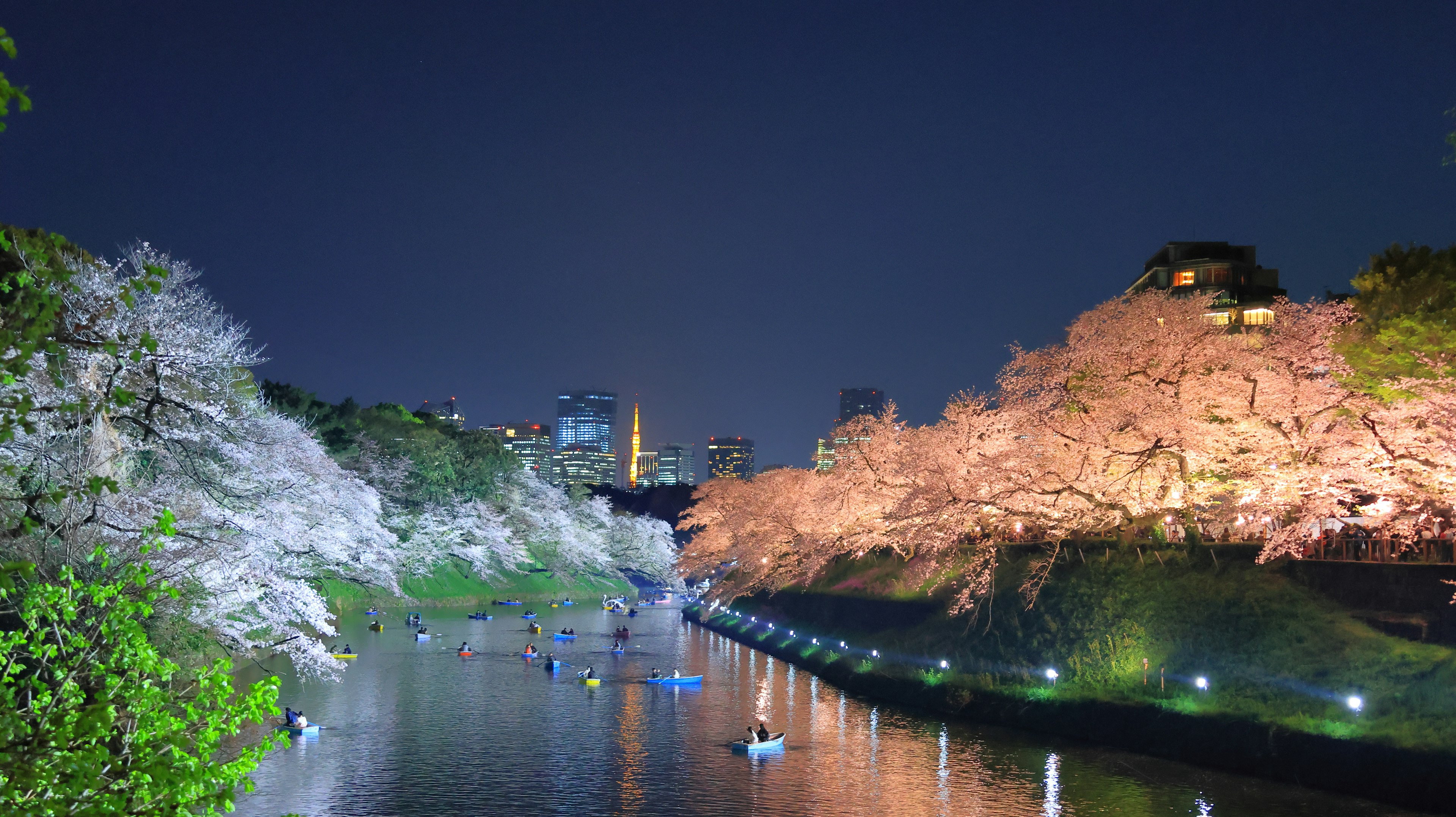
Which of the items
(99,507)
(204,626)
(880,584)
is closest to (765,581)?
(880,584)

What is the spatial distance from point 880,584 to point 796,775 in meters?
19.1

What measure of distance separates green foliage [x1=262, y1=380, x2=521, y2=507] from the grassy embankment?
229 inches

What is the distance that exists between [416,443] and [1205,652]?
52885mm

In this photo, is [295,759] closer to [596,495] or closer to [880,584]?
[880,584]

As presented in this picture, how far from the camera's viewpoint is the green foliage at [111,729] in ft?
19.1

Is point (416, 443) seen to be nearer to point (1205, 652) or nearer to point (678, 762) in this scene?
point (678, 762)

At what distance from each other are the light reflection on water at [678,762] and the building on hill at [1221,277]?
48.0 metres

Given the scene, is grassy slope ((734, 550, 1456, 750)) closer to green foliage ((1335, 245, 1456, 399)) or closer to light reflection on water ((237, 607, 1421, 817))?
light reflection on water ((237, 607, 1421, 817))

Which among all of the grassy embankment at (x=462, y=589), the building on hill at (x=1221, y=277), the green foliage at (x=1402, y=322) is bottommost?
the grassy embankment at (x=462, y=589)

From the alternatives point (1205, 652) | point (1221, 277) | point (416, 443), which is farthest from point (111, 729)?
point (1221, 277)

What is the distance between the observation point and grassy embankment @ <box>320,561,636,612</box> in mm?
63156

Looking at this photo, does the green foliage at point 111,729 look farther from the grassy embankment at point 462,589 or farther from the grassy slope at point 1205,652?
the grassy embankment at point 462,589

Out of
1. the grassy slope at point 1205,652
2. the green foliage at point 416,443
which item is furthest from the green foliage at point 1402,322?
the green foliage at point 416,443

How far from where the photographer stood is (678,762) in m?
25.0
